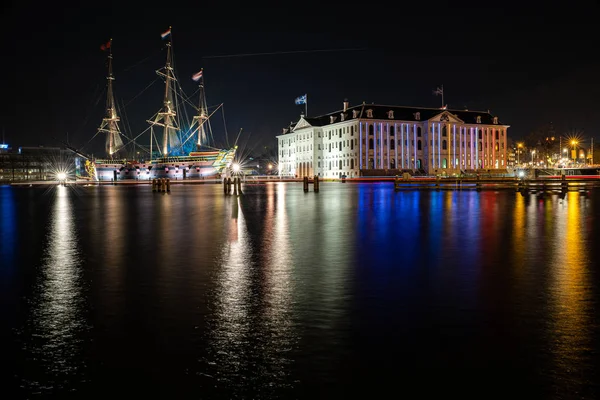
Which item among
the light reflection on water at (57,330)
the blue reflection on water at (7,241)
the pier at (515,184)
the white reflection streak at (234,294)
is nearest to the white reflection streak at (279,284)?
the white reflection streak at (234,294)

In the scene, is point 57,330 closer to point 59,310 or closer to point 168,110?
point 59,310

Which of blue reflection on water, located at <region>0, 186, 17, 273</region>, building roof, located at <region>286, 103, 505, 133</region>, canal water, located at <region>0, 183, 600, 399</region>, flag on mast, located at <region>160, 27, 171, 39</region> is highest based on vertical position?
flag on mast, located at <region>160, 27, 171, 39</region>

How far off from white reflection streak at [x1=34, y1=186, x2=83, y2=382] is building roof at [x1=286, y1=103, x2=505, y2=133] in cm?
11750

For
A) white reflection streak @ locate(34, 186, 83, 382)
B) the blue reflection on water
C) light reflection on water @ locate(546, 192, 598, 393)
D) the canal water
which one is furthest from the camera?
the blue reflection on water

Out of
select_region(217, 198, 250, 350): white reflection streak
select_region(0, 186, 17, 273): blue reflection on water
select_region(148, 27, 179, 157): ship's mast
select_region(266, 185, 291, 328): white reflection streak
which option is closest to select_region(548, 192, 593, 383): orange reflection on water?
select_region(266, 185, 291, 328): white reflection streak

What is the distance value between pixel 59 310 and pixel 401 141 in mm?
127201

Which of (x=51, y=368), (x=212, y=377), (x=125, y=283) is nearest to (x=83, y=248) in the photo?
(x=125, y=283)

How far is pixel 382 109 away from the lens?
131125 mm

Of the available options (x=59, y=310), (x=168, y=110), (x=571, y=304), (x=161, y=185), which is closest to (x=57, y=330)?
(x=59, y=310)

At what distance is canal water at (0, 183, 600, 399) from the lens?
5043mm

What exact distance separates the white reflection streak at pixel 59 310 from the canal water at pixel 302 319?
1.3 inches

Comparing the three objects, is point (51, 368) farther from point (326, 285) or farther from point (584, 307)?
point (584, 307)

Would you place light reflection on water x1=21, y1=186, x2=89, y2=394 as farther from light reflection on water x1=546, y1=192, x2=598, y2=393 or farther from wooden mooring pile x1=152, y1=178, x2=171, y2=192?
wooden mooring pile x1=152, y1=178, x2=171, y2=192

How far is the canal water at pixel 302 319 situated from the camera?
504 centimetres
